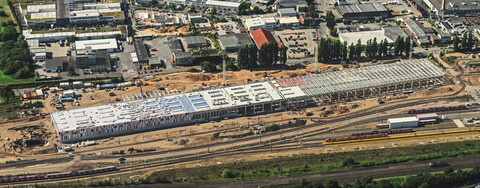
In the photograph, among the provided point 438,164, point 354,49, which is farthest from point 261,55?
point 438,164

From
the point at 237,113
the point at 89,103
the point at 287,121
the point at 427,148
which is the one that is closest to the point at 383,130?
the point at 427,148

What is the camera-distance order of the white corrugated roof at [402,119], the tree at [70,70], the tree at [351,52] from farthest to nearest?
1. the tree at [351,52]
2. the tree at [70,70]
3. the white corrugated roof at [402,119]

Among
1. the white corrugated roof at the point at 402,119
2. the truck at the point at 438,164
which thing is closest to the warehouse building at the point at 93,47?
the white corrugated roof at the point at 402,119

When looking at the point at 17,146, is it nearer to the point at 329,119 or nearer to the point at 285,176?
the point at 285,176

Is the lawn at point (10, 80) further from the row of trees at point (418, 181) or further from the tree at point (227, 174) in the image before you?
the row of trees at point (418, 181)

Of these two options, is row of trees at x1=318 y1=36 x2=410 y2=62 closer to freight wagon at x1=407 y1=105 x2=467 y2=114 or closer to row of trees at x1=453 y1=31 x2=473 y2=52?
row of trees at x1=453 y1=31 x2=473 y2=52

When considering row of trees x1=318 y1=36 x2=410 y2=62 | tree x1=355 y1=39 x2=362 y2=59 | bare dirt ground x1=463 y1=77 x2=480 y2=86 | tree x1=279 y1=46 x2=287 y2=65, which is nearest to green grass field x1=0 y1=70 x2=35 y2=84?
tree x1=279 y1=46 x2=287 y2=65
